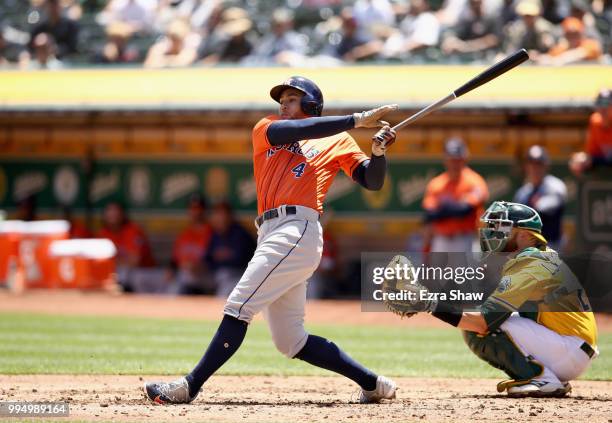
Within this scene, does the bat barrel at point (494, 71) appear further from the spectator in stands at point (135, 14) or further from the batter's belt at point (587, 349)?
the spectator in stands at point (135, 14)

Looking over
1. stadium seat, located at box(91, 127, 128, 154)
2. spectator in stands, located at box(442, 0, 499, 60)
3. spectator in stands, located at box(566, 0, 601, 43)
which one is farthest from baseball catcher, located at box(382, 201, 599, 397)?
stadium seat, located at box(91, 127, 128, 154)

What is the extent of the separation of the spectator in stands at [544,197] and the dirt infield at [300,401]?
3.30 metres

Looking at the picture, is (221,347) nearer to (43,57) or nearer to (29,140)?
(43,57)

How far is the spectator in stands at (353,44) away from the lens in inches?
538

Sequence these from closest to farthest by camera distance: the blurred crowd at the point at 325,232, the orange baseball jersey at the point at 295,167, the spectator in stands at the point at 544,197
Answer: the orange baseball jersey at the point at 295,167, the spectator in stands at the point at 544,197, the blurred crowd at the point at 325,232

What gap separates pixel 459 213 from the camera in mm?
10414

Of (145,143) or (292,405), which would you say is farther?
(145,143)

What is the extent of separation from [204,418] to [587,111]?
8.14 m

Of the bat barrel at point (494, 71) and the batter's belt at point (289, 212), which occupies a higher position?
the bat barrel at point (494, 71)

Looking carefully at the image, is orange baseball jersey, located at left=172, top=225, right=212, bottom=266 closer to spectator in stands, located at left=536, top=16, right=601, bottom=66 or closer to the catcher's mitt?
spectator in stands, located at left=536, top=16, right=601, bottom=66

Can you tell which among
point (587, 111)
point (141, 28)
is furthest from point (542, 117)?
point (141, 28)

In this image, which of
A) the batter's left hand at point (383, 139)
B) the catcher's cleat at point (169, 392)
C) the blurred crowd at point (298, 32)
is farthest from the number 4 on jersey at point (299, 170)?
the blurred crowd at point (298, 32)

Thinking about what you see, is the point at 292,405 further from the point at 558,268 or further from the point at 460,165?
the point at 460,165

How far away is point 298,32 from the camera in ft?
48.3
